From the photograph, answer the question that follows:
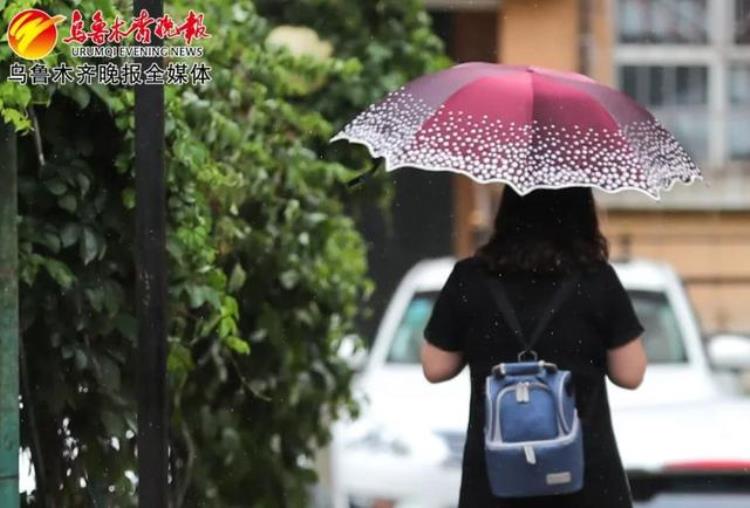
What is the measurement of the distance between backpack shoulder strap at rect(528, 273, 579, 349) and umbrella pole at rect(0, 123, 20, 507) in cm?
116

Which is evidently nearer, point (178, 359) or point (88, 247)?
point (88, 247)

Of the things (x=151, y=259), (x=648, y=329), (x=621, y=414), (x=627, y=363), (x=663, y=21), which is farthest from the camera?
(x=663, y=21)

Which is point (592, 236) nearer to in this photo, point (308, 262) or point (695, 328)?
point (308, 262)

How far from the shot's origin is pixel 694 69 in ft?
52.0

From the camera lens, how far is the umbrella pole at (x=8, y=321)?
4250 millimetres

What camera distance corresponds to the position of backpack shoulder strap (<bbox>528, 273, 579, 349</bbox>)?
4.25 m

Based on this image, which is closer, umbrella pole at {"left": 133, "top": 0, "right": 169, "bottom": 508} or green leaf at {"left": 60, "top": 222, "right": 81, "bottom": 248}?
umbrella pole at {"left": 133, "top": 0, "right": 169, "bottom": 508}

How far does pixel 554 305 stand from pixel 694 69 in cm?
1190

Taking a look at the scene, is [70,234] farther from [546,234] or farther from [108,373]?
[546,234]

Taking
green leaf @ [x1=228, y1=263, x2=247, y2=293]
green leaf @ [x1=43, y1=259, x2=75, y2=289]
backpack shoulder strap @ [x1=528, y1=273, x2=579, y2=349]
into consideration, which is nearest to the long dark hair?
backpack shoulder strap @ [x1=528, y1=273, x2=579, y2=349]

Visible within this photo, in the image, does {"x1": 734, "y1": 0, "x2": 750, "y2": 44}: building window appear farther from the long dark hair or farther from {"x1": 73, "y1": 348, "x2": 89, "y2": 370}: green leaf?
{"x1": 73, "y1": 348, "x2": 89, "y2": 370}: green leaf

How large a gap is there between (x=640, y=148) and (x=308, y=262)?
6.74ft

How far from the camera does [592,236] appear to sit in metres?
4.41

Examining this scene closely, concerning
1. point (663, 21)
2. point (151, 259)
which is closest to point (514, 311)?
point (151, 259)
